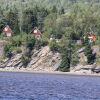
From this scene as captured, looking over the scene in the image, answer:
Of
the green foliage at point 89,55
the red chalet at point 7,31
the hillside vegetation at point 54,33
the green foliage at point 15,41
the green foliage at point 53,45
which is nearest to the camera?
the green foliage at point 89,55

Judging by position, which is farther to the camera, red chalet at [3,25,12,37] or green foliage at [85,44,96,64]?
red chalet at [3,25,12,37]

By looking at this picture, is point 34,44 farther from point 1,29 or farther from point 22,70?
point 1,29

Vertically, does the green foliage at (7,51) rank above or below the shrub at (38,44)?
below

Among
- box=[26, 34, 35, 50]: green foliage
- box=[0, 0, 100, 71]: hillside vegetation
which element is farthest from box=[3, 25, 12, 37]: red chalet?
box=[26, 34, 35, 50]: green foliage

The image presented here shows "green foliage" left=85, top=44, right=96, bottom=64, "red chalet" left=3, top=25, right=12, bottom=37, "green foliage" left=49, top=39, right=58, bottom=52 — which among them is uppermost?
"red chalet" left=3, top=25, right=12, bottom=37

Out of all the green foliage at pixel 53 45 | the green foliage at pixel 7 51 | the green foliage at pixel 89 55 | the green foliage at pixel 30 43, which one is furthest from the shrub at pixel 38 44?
the green foliage at pixel 89 55

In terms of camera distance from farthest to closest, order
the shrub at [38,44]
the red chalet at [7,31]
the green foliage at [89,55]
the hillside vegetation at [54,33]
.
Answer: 1. the red chalet at [7,31]
2. the shrub at [38,44]
3. the hillside vegetation at [54,33]
4. the green foliage at [89,55]

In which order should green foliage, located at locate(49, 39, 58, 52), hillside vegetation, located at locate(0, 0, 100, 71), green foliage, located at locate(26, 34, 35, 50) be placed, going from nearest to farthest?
1. hillside vegetation, located at locate(0, 0, 100, 71)
2. green foliage, located at locate(49, 39, 58, 52)
3. green foliage, located at locate(26, 34, 35, 50)

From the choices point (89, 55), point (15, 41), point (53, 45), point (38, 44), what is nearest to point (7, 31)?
point (15, 41)

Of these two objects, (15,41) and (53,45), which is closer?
(53,45)

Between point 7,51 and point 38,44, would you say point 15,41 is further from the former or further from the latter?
point 38,44

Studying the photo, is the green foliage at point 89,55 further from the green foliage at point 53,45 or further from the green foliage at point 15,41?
the green foliage at point 15,41

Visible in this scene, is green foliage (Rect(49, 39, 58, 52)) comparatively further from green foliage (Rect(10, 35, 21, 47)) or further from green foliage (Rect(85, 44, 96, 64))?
green foliage (Rect(85, 44, 96, 64))

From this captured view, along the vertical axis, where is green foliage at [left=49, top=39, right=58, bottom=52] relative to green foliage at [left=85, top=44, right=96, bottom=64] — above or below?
above
